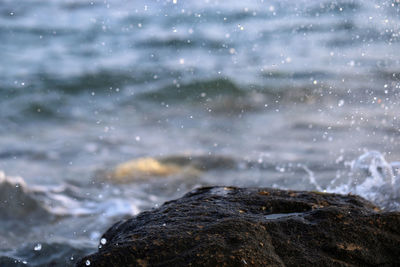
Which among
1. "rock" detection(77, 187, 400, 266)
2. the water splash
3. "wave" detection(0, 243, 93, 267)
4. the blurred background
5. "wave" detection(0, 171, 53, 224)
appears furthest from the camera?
the blurred background

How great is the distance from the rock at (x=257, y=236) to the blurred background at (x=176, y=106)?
1.49 metres

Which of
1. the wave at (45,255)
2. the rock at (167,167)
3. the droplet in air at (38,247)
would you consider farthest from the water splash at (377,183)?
the droplet in air at (38,247)

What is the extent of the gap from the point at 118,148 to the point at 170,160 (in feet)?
2.43

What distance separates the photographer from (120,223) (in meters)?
2.58

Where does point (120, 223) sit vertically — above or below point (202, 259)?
below

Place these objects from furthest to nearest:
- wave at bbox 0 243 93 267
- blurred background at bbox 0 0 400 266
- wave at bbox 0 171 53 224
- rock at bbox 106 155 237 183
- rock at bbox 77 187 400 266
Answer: rock at bbox 106 155 237 183 < blurred background at bbox 0 0 400 266 < wave at bbox 0 171 53 224 < wave at bbox 0 243 93 267 < rock at bbox 77 187 400 266

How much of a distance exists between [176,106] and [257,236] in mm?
5564

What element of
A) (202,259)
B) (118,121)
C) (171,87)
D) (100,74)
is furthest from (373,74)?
(202,259)

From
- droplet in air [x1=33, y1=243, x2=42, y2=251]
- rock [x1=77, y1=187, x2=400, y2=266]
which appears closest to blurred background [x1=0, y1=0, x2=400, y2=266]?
droplet in air [x1=33, y1=243, x2=42, y2=251]

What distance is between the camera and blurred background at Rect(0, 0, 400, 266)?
194 inches

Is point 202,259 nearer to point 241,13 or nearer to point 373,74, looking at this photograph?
point 373,74

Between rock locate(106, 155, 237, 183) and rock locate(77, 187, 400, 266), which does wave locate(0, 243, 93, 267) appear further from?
rock locate(106, 155, 237, 183)

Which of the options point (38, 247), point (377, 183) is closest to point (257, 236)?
point (377, 183)

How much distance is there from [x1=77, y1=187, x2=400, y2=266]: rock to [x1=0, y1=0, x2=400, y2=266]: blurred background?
149 cm
